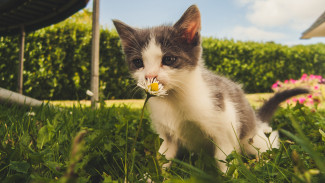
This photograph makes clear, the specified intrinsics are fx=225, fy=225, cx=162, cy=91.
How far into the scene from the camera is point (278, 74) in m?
11.3

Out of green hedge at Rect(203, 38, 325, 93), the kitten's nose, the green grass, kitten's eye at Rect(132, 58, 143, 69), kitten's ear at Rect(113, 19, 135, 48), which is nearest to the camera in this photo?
the green grass

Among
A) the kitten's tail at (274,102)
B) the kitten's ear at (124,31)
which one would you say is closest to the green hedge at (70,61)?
the kitten's ear at (124,31)

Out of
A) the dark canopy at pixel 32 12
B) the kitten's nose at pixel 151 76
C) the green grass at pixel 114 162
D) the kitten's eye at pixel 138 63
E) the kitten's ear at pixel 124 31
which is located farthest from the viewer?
the dark canopy at pixel 32 12

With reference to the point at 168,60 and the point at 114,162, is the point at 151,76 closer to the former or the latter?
the point at 168,60

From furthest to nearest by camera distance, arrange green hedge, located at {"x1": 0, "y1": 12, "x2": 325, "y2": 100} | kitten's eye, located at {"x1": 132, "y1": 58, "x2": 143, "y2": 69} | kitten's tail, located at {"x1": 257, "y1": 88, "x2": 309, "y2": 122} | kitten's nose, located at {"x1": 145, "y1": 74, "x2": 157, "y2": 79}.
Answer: green hedge, located at {"x1": 0, "y1": 12, "x2": 325, "y2": 100} → kitten's tail, located at {"x1": 257, "y1": 88, "x2": 309, "y2": 122} → kitten's eye, located at {"x1": 132, "y1": 58, "x2": 143, "y2": 69} → kitten's nose, located at {"x1": 145, "y1": 74, "x2": 157, "y2": 79}

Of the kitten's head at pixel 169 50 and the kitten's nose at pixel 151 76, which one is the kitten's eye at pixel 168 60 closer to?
the kitten's head at pixel 169 50

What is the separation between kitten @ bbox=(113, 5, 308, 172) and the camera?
1.59 m

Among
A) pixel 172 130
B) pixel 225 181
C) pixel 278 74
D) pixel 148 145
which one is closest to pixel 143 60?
pixel 172 130

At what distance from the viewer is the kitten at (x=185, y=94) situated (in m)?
1.59

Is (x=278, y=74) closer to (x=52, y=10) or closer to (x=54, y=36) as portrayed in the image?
(x=54, y=36)

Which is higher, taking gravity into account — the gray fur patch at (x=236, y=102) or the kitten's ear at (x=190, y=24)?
the kitten's ear at (x=190, y=24)

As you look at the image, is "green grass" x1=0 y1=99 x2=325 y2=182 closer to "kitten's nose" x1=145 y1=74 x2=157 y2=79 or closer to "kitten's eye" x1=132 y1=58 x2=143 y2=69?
"kitten's nose" x1=145 y1=74 x2=157 y2=79

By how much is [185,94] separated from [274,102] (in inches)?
45.6

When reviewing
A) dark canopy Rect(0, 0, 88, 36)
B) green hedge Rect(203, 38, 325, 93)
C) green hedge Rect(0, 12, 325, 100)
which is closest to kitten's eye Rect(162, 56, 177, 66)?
dark canopy Rect(0, 0, 88, 36)
